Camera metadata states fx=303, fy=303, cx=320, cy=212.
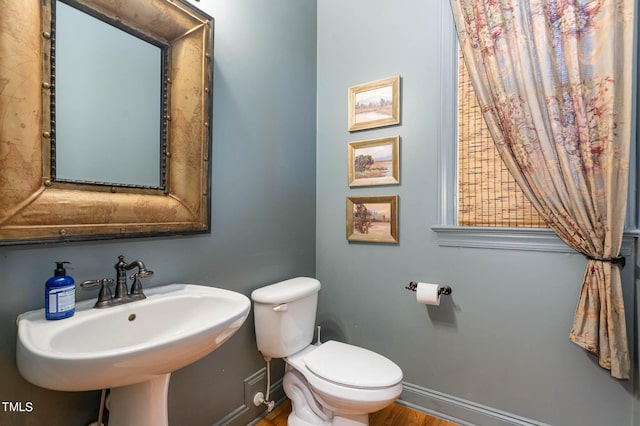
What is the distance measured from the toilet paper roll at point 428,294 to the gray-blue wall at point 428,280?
10 centimetres

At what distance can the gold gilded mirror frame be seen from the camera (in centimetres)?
84

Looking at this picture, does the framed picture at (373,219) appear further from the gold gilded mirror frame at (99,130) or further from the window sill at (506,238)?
the gold gilded mirror frame at (99,130)

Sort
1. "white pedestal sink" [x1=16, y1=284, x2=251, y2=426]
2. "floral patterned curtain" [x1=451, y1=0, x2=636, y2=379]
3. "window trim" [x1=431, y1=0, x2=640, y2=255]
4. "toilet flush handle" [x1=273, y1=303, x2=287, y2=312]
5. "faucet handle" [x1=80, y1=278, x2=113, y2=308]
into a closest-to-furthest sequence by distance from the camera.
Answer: "white pedestal sink" [x1=16, y1=284, x2=251, y2=426] < "faucet handle" [x1=80, y1=278, x2=113, y2=308] < "floral patterned curtain" [x1=451, y1=0, x2=636, y2=379] < "toilet flush handle" [x1=273, y1=303, x2=287, y2=312] < "window trim" [x1=431, y1=0, x2=640, y2=255]

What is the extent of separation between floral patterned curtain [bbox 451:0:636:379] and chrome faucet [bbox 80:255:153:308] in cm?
163

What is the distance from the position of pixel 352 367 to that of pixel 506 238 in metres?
0.97

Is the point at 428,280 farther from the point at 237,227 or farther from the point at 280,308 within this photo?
the point at 237,227

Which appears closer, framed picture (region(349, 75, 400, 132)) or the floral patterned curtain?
the floral patterned curtain

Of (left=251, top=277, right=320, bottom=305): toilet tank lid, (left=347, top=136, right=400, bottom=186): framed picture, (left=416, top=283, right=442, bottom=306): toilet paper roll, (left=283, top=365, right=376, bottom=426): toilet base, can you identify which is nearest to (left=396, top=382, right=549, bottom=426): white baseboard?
(left=283, top=365, right=376, bottom=426): toilet base

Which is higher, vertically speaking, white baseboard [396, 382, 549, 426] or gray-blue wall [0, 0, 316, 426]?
gray-blue wall [0, 0, 316, 426]

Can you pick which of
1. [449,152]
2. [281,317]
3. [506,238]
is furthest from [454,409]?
[449,152]

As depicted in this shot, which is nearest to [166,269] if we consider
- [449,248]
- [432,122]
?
[449,248]

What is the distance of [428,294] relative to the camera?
158cm

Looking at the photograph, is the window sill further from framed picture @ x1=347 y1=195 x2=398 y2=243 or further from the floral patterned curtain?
framed picture @ x1=347 y1=195 x2=398 y2=243

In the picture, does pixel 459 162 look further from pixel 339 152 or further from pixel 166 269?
pixel 166 269
